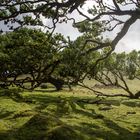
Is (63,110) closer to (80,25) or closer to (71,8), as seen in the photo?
(80,25)

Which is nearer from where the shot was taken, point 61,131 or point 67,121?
point 61,131

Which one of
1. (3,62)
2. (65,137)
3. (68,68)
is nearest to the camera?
(65,137)

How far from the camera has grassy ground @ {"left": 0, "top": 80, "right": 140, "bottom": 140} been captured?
23.3 meters

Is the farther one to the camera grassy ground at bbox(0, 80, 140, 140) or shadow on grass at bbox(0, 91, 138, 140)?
grassy ground at bbox(0, 80, 140, 140)

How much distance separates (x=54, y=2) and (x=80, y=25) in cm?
434

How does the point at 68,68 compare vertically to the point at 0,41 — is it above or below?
below

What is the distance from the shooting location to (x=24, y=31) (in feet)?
85.0

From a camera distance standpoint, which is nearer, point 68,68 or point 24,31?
point 68,68

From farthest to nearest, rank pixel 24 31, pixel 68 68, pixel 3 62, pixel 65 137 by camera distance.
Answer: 1. pixel 3 62
2. pixel 24 31
3. pixel 68 68
4. pixel 65 137

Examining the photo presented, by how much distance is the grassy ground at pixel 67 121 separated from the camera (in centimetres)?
2331

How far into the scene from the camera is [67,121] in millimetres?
28594

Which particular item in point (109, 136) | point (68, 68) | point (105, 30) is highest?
point (105, 30)

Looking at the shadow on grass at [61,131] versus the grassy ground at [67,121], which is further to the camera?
the grassy ground at [67,121]

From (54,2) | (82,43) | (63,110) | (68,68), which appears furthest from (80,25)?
(63,110)
